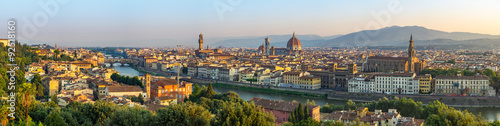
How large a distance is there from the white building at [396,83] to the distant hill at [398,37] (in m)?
11.8

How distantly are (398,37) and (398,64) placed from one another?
31.9m

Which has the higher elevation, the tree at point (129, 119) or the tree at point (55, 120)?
the tree at point (129, 119)

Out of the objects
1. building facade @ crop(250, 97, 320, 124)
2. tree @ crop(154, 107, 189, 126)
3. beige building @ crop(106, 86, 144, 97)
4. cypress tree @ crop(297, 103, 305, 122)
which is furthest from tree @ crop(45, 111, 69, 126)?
beige building @ crop(106, 86, 144, 97)

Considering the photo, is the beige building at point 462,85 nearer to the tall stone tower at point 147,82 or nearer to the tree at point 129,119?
the tall stone tower at point 147,82

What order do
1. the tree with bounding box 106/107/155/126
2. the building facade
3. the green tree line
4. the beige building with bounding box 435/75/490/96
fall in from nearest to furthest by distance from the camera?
the tree with bounding box 106/107/155/126 < the building facade < the beige building with bounding box 435/75/490/96 < the green tree line

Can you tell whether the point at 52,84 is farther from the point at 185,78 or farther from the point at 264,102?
the point at 185,78

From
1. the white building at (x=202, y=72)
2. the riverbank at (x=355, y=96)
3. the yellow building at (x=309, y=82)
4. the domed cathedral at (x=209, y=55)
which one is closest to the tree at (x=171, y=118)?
the riverbank at (x=355, y=96)

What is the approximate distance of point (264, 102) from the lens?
12555 mm

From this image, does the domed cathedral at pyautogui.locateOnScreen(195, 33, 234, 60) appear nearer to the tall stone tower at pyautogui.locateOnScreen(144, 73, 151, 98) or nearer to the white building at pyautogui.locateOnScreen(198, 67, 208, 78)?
the white building at pyautogui.locateOnScreen(198, 67, 208, 78)

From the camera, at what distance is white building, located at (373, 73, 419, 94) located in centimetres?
1845

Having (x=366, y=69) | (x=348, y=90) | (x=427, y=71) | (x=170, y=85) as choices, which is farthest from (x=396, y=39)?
(x=170, y=85)

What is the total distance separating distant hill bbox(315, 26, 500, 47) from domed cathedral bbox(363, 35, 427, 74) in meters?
3.06

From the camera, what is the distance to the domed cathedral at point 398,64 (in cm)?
2434

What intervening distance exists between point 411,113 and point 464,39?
85410 millimetres
